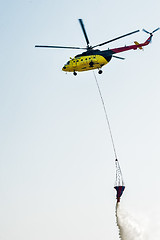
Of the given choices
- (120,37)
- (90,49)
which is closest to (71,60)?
(90,49)

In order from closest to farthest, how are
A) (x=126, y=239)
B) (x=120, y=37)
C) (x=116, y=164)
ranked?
(x=116, y=164) → (x=120, y=37) → (x=126, y=239)

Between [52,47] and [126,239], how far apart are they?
976 inches

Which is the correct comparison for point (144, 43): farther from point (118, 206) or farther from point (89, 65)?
point (118, 206)

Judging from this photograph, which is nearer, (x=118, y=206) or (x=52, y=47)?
(x=52, y=47)

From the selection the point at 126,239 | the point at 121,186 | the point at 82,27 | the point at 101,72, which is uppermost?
the point at 82,27

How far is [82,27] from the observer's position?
63.9 meters

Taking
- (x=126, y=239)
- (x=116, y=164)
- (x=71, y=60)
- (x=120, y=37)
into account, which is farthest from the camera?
(x=126, y=239)

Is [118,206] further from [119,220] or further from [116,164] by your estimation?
[116,164]

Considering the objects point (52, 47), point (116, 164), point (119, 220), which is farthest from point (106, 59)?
point (119, 220)

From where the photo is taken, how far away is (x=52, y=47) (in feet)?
211

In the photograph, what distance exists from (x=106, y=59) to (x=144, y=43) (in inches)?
242

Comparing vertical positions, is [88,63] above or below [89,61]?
below

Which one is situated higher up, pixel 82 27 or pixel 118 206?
pixel 82 27

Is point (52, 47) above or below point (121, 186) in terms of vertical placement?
above
